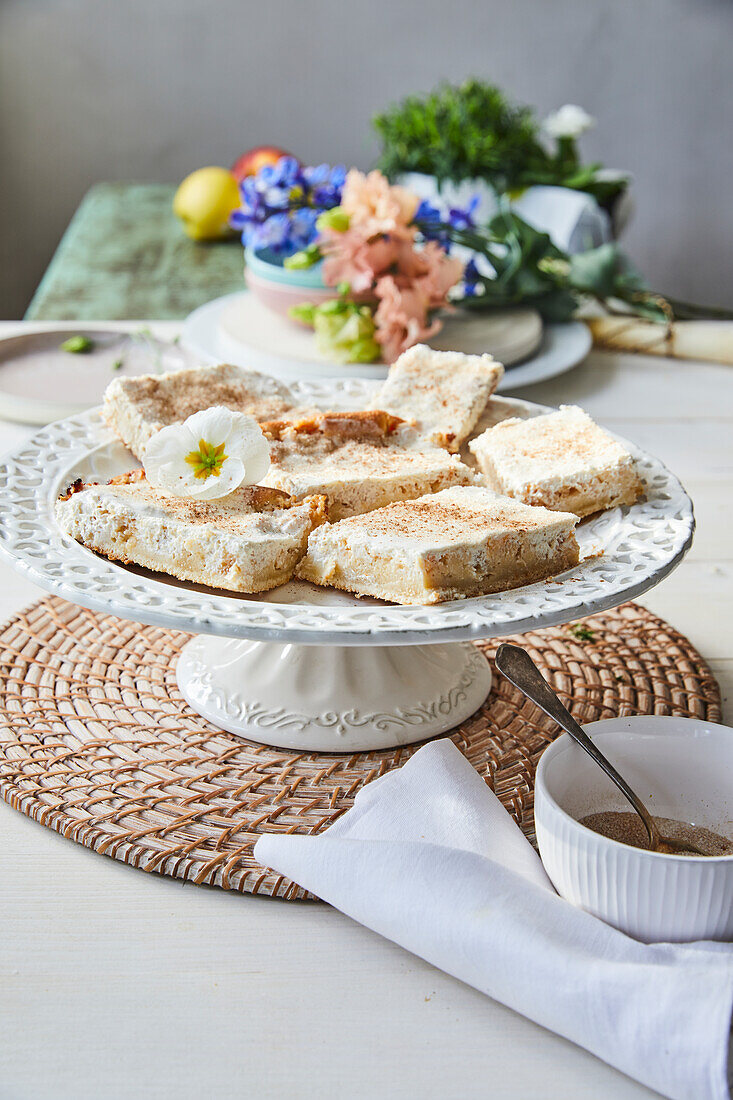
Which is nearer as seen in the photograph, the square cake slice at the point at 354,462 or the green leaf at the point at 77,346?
the square cake slice at the point at 354,462

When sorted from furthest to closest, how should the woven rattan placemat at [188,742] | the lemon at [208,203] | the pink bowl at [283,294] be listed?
the lemon at [208,203] → the pink bowl at [283,294] → the woven rattan placemat at [188,742]

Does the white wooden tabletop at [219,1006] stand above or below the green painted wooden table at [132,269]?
above

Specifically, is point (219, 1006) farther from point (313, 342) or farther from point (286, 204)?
point (286, 204)

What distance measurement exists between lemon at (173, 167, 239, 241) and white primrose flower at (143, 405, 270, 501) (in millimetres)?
2143

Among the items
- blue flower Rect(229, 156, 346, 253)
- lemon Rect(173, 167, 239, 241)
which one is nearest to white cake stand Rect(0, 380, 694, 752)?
blue flower Rect(229, 156, 346, 253)

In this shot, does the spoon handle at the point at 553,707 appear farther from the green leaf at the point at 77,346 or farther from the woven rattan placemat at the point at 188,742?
the green leaf at the point at 77,346

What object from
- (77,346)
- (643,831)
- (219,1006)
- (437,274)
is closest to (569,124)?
(437,274)

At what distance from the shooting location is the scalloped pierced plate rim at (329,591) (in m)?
0.81

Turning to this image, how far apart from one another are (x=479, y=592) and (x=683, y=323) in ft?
4.58

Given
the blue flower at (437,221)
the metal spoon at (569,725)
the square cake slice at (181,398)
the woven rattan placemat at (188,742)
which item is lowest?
the woven rattan placemat at (188,742)

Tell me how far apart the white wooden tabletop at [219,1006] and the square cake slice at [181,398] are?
17.2 inches

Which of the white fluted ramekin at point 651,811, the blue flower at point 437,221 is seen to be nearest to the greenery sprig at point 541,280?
the blue flower at point 437,221

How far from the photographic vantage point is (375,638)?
31.4 inches

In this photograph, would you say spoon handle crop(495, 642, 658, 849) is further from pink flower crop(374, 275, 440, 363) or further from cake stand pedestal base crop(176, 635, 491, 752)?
pink flower crop(374, 275, 440, 363)
